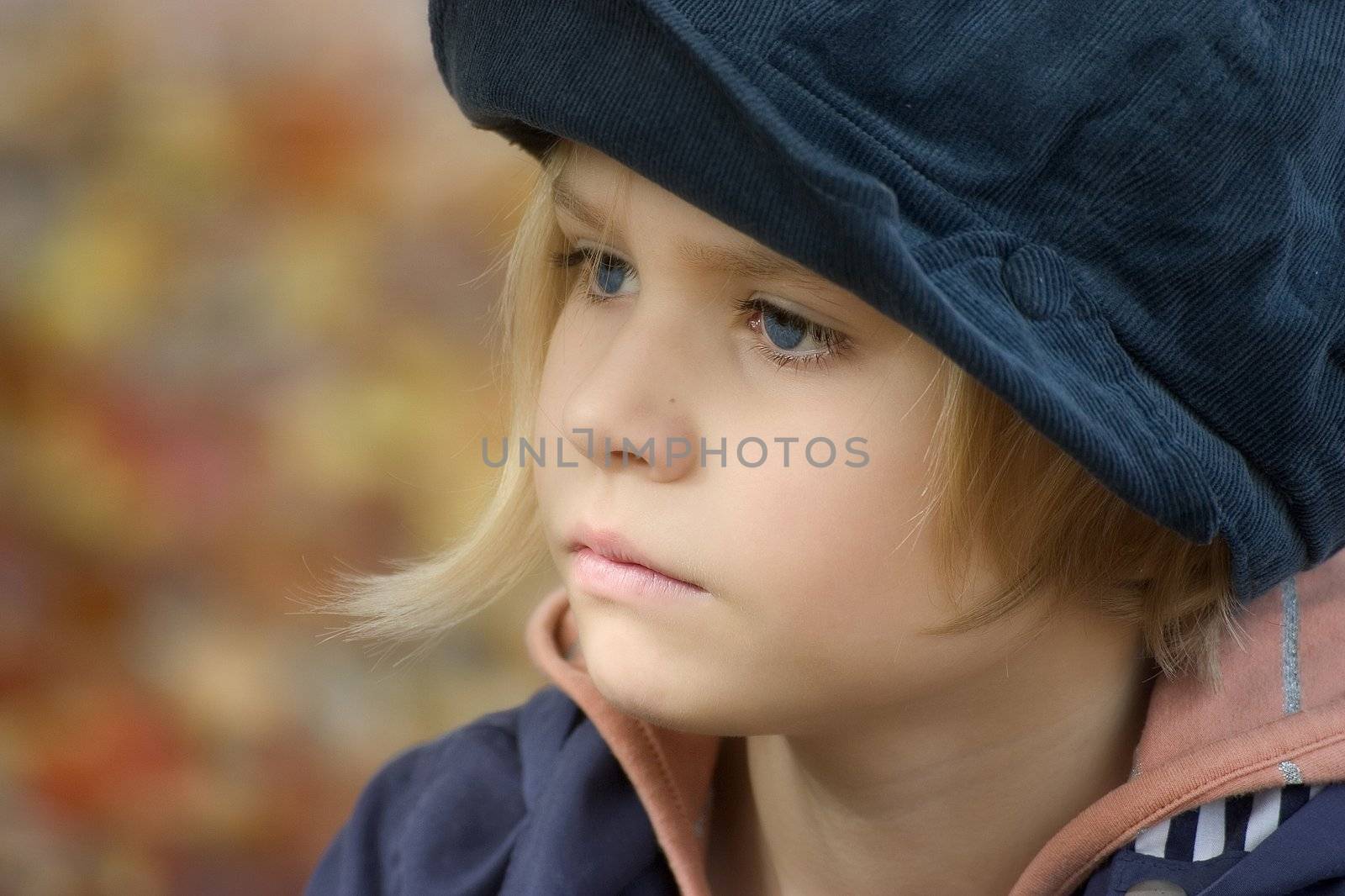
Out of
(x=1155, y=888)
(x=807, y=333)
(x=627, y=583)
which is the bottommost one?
(x=1155, y=888)

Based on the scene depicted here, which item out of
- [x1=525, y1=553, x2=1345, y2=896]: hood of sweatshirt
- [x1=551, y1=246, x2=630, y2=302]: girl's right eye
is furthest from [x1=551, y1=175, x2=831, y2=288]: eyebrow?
[x1=525, y1=553, x2=1345, y2=896]: hood of sweatshirt

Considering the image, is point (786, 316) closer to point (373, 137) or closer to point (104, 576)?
point (373, 137)

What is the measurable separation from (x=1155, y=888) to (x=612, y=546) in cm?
37

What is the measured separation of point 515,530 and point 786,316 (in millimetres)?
369

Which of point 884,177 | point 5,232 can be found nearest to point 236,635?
point 5,232

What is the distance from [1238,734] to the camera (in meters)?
0.79

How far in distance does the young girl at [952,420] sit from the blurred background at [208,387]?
2.01 feet

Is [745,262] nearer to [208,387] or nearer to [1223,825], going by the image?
[1223,825]

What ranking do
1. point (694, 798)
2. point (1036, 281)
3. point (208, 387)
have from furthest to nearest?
point (208, 387)
point (694, 798)
point (1036, 281)

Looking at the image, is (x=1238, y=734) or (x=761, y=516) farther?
(x=1238, y=734)

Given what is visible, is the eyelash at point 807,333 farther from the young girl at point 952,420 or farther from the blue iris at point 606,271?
the blue iris at point 606,271

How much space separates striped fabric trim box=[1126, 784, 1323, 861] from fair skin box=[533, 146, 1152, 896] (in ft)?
0.31

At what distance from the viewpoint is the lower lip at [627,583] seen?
717 millimetres

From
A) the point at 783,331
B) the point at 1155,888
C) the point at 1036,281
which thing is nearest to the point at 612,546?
the point at 783,331
